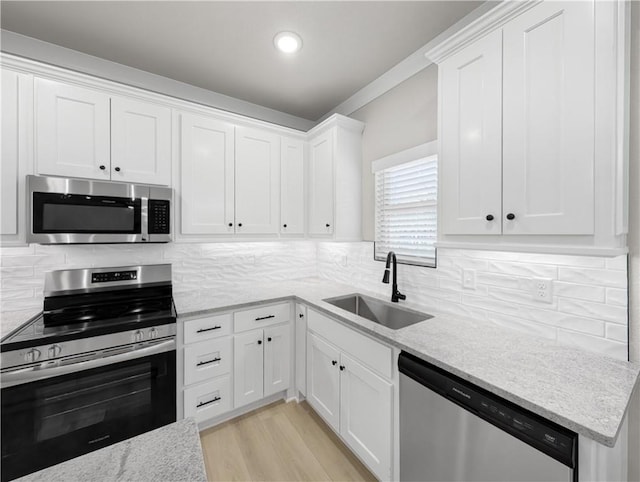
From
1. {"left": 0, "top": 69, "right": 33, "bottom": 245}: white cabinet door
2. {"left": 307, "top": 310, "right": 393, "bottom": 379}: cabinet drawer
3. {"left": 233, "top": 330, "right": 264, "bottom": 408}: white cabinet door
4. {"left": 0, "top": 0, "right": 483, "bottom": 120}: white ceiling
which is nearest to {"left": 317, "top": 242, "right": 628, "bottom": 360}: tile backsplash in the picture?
{"left": 307, "top": 310, "right": 393, "bottom": 379}: cabinet drawer

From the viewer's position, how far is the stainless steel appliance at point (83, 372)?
136 centimetres

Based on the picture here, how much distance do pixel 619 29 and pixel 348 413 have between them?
214 centimetres

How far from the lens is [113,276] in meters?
1.95

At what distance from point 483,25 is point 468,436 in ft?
5.81

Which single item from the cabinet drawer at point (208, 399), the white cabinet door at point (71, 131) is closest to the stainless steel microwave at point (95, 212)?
the white cabinet door at point (71, 131)

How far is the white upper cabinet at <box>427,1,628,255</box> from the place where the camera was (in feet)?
3.16

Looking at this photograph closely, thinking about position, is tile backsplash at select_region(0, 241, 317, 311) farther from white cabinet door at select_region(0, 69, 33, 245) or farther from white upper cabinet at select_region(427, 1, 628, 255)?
white upper cabinet at select_region(427, 1, 628, 255)

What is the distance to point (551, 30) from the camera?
1083 mm

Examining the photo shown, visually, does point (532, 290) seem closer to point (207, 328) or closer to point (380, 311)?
point (380, 311)

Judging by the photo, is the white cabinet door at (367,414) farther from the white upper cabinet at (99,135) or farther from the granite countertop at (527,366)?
the white upper cabinet at (99,135)

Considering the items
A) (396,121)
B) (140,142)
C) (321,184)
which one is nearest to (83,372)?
(140,142)

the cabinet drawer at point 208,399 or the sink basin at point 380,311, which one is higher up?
the sink basin at point 380,311

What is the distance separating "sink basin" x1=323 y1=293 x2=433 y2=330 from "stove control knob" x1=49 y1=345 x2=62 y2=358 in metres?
1.59

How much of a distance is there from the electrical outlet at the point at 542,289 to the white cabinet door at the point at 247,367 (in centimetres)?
179
